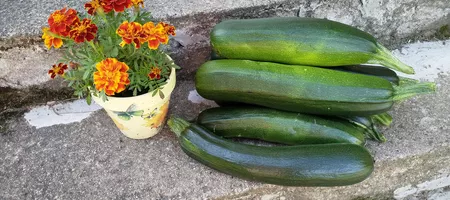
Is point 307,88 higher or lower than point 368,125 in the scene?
higher

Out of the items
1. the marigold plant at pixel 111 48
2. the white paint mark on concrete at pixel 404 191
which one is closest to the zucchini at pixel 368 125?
the white paint mark on concrete at pixel 404 191

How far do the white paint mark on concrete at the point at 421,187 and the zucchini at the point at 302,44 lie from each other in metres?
0.48

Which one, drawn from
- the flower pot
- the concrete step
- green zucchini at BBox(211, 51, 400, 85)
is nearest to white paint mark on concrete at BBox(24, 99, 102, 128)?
the concrete step

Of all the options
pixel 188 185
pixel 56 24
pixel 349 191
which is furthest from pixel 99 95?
pixel 349 191

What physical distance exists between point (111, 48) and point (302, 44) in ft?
2.01

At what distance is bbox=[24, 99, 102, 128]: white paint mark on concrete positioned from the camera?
1714mm

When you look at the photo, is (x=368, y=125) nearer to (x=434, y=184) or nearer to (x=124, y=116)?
(x=434, y=184)

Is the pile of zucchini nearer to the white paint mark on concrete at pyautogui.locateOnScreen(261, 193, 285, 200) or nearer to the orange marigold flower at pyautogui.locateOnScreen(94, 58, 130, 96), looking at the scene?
the white paint mark on concrete at pyautogui.locateOnScreen(261, 193, 285, 200)

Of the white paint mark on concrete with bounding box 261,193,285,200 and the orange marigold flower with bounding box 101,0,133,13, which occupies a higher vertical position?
the orange marigold flower with bounding box 101,0,133,13

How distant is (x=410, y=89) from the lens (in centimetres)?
145

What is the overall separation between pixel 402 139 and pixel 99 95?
3.46 feet

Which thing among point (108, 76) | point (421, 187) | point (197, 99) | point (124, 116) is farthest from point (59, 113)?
point (421, 187)

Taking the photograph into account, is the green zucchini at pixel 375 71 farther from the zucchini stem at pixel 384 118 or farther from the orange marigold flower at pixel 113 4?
the orange marigold flower at pixel 113 4

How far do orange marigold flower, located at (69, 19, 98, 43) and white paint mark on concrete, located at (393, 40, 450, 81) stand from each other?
1.24 m
